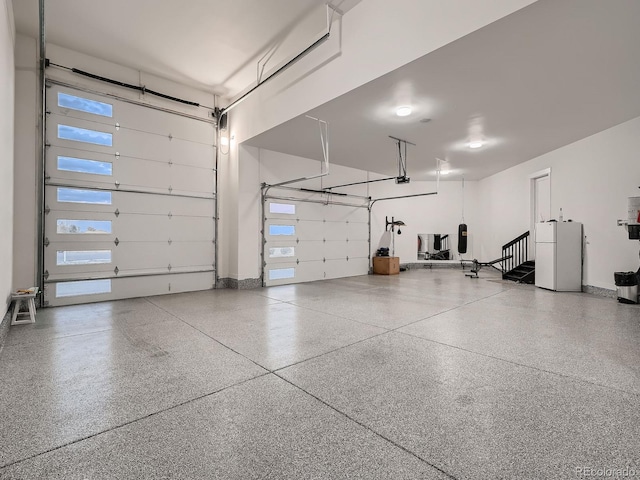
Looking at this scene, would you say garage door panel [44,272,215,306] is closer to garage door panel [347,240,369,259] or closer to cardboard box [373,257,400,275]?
garage door panel [347,240,369,259]

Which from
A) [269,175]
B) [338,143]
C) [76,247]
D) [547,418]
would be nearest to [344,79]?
[338,143]

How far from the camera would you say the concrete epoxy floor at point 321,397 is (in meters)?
1.62

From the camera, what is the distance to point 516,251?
9.64m

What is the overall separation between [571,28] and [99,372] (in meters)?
5.75

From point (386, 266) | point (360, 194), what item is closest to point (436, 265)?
point (386, 266)

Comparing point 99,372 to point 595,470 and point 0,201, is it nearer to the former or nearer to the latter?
point 0,201

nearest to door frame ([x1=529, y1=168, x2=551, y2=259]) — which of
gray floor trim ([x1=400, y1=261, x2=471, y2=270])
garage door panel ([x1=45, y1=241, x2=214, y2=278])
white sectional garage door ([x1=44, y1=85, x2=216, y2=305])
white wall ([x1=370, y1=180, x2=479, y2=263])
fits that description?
white wall ([x1=370, y1=180, x2=479, y2=263])

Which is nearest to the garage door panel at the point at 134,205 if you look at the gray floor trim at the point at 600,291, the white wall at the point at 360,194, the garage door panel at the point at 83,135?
the garage door panel at the point at 83,135

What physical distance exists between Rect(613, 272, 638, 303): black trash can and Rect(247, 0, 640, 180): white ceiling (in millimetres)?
2900

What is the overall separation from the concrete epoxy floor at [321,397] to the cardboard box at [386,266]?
5584 mm

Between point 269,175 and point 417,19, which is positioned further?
point 269,175

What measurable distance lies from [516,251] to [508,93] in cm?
644

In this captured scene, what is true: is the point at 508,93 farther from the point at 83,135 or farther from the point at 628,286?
the point at 83,135

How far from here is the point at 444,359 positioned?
300 centimetres
